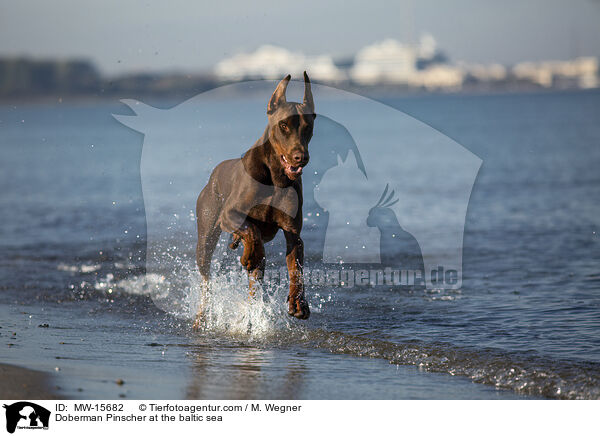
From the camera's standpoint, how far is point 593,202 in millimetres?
18406

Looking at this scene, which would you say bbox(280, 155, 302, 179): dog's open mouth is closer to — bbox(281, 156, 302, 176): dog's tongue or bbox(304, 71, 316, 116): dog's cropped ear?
bbox(281, 156, 302, 176): dog's tongue

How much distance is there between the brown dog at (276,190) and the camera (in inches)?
238

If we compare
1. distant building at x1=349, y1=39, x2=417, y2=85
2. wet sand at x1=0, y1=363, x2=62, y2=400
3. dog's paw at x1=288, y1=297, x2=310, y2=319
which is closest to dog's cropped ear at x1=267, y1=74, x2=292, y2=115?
dog's paw at x1=288, y1=297, x2=310, y2=319

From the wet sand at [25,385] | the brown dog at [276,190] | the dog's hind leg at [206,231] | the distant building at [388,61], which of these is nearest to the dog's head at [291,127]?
the brown dog at [276,190]

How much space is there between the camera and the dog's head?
596cm

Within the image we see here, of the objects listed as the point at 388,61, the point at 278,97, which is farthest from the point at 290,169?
the point at 388,61

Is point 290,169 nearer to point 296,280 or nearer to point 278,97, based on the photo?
point 278,97

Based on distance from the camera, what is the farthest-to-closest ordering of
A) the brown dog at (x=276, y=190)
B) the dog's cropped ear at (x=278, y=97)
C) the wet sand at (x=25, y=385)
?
the dog's cropped ear at (x=278, y=97)
the brown dog at (x=276, y=190)
the wet sand at (x=25, y=385)

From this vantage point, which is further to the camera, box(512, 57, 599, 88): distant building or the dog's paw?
box(512, 57, 599, 88): distant building

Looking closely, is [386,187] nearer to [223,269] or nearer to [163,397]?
[223,269]

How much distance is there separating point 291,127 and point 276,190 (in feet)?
2.13

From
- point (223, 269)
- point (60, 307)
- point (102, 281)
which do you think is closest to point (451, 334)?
point (223, 269)

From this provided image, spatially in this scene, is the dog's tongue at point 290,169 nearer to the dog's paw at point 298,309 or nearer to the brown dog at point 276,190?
the brown dog at point 276,190

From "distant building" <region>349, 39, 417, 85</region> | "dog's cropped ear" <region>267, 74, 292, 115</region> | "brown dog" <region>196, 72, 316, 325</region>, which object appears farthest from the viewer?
"distant building" <region>349, 39, 417, 85</region>
